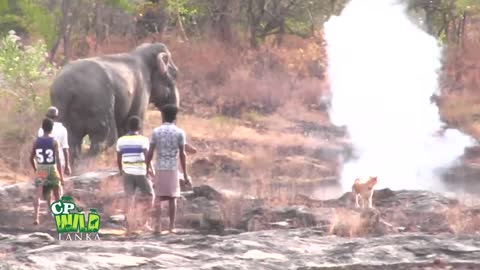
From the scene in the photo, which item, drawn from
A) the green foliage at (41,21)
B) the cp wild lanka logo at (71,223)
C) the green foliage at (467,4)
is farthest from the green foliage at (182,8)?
the cp wild lanka logo at (71,223)

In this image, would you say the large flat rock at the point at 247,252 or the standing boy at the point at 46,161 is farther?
the standing boy at the point at 46,161

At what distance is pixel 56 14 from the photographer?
25.7 metres

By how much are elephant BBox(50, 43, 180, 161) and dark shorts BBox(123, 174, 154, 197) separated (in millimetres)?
4023

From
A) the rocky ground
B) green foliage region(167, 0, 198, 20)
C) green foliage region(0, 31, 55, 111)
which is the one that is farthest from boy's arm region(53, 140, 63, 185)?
green foliage region(167, 0, 198, 20)

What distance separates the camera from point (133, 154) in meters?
11.3

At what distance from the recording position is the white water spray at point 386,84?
2436cm

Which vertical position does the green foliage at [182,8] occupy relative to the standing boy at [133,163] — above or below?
above

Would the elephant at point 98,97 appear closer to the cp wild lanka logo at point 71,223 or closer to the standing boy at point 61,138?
the standing boy at point 61,138

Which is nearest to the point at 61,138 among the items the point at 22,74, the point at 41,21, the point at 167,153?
the point at 167,153

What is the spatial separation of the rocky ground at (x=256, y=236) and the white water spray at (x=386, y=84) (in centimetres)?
927

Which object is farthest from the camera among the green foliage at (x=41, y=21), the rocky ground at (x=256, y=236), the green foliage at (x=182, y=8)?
the green foliage at (x=182, y=8)

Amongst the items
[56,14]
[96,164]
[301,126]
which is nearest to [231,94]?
[301,126]

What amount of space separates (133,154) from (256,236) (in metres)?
1.83

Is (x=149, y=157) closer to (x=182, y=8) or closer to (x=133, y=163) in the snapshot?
(x=133, y=163)
